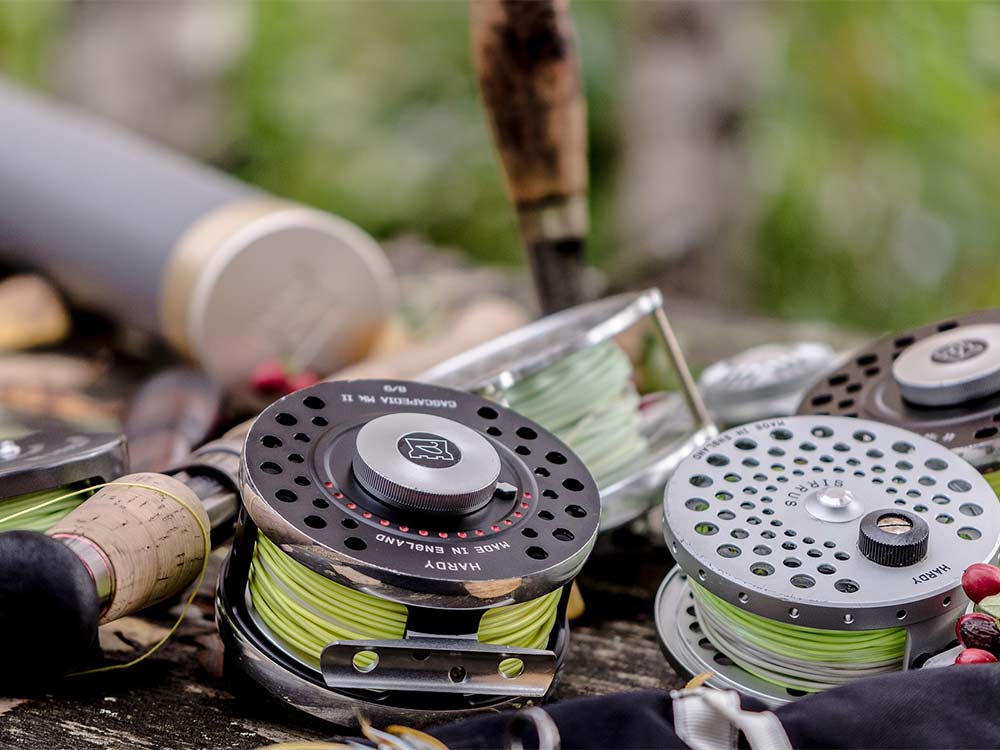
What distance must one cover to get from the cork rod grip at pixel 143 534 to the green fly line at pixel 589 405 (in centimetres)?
47

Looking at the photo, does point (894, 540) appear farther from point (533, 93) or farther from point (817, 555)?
point (533, 93)

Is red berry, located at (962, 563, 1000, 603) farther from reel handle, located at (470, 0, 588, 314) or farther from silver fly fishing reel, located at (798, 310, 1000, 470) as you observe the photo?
reel handle, located at (470, 0, 588, 314)

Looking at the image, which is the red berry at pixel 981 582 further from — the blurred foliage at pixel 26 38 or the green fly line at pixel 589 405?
the blurred foliage at pixel 26 38

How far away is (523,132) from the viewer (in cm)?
221

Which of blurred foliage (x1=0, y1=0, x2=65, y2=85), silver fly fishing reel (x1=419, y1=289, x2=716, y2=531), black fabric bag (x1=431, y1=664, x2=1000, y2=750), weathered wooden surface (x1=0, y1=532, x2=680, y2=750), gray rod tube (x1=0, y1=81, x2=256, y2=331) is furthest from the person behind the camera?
blurred foliage (x1=0, y1=0, x2=65, y2=85)

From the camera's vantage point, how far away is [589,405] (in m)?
1.80

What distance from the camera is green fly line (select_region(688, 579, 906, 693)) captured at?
1.38 metres

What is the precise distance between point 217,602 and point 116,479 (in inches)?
8.5

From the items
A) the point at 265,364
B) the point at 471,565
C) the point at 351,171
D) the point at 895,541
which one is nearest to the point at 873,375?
the point at 895,541

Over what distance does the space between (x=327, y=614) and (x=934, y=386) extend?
A: 3.03 feet

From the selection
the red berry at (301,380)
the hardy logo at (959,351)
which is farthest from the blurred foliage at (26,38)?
the hardy logo at (959,351)

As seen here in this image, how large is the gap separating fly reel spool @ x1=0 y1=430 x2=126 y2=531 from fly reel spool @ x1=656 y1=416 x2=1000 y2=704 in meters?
0.72

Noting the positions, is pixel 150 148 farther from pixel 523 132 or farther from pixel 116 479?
pixel 116 479

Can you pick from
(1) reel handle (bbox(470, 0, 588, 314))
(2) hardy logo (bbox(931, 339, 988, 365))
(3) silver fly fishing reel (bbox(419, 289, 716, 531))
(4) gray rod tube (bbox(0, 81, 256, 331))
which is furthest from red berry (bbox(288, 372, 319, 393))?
(2) hardy logo (bbox(931, 339, 988, 365))
